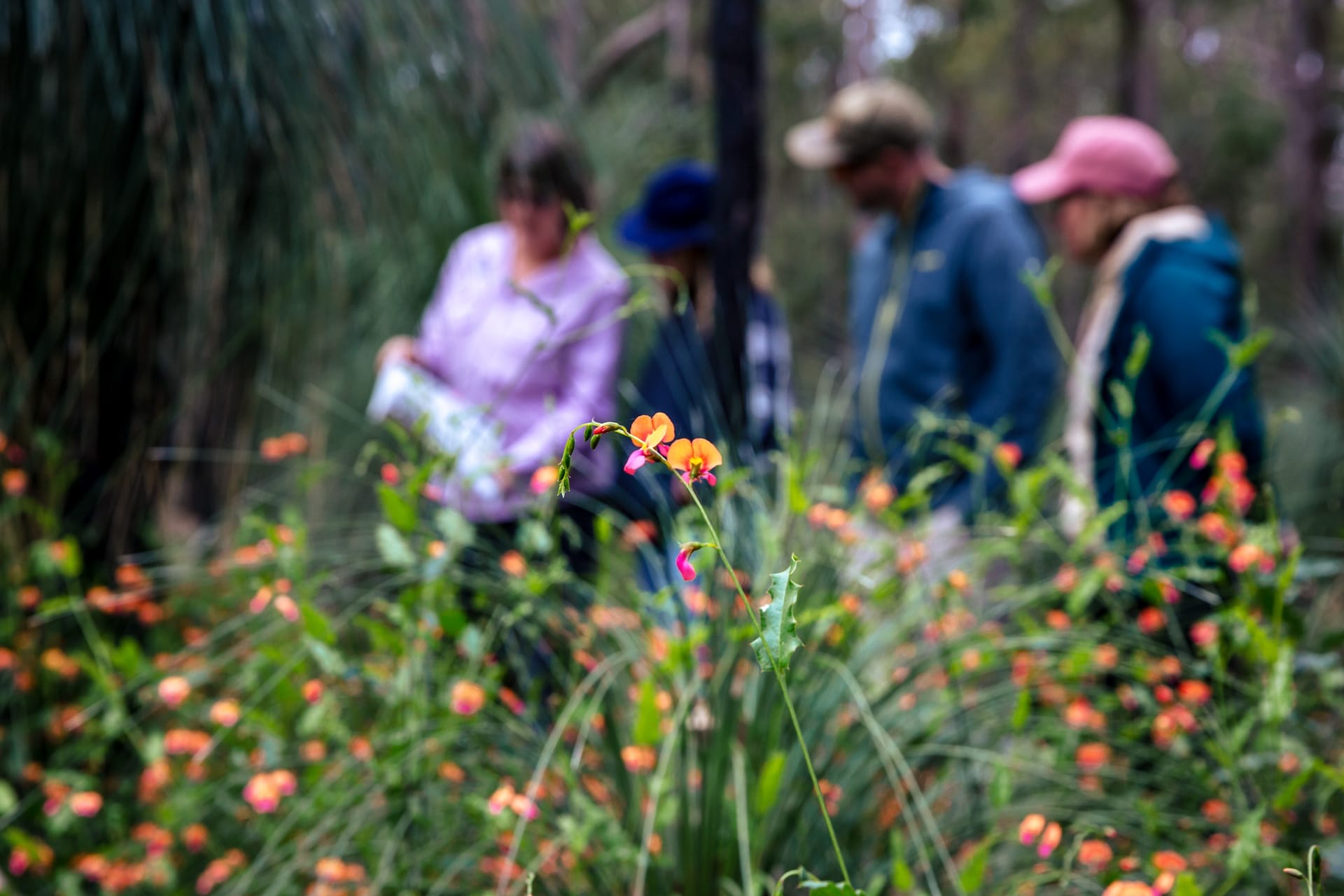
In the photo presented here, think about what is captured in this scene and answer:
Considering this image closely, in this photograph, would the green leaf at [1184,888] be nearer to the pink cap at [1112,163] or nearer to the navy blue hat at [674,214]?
the pink cap at [1112,163]

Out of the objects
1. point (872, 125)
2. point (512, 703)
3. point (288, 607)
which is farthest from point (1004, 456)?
point (872, 125)

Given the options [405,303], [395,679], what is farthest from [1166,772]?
[405,303]

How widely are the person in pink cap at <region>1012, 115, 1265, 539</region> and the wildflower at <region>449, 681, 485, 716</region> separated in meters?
0.91

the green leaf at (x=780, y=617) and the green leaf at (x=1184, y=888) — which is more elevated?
the green leaf at (x=780, y=617)

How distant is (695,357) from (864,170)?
2.61 feet

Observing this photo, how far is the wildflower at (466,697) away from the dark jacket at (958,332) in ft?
3.75

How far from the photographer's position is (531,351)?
2164 millimetres

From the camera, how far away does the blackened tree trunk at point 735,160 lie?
2039mm

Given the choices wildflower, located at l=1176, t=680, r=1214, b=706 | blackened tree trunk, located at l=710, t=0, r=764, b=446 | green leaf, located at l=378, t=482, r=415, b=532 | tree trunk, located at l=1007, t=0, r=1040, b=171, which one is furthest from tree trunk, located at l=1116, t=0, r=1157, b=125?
green leaf, located at l=378, t=482, r=415, b=532

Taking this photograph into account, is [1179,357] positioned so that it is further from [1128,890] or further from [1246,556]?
[1128,890]

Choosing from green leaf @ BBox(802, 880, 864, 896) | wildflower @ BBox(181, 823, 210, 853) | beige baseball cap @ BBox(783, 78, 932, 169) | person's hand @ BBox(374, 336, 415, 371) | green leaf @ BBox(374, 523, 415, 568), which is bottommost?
wildflower @ BBox(181, 823, 210, 853)

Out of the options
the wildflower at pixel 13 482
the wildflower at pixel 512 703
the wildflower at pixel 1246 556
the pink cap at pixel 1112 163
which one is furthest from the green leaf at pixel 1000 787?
the wildflower at pixel 13 482

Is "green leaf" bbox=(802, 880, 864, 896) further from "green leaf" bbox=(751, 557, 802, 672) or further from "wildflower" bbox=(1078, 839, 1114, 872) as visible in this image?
"wildflower" bbox=(1078, 839, 1114, 872)

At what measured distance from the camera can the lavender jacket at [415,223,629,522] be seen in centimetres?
208
